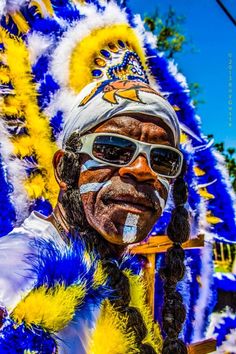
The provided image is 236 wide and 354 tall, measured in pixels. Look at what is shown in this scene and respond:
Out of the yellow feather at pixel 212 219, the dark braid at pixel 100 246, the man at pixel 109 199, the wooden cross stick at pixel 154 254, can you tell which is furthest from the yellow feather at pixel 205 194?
the dark braid at pixel 100 246

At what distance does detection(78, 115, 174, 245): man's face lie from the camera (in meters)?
1.49

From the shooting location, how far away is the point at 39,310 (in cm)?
120

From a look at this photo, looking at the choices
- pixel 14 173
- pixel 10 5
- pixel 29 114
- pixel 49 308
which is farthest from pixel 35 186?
pixel 49 308

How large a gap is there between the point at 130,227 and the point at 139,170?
0.47ft

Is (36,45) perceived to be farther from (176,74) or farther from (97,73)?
(176,74)

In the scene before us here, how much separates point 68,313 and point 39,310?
0.24 feet

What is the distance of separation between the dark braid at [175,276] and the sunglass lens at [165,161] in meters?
0.14

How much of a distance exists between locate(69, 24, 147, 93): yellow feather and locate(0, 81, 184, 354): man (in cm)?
30

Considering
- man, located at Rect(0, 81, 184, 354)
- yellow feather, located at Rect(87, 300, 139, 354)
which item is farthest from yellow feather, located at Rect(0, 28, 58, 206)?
yellow feather, located at Rect(87, 300, 139, 354)

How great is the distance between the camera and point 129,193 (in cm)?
149

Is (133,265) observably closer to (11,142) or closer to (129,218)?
(129,218)

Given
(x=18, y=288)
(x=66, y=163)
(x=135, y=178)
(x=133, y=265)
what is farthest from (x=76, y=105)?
(x=18, y=288)

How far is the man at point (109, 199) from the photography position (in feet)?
4.47

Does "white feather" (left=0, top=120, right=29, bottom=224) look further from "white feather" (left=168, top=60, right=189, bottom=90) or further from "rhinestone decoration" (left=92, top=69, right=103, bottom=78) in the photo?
"white feather" (left=168, top=60, right=189, bottom=90)
